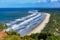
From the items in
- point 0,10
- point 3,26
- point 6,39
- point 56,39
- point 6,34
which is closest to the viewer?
point 6,39

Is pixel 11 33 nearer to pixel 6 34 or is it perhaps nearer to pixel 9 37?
pixel 6 34

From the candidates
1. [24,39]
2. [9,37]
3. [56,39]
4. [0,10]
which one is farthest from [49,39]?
[0,10]

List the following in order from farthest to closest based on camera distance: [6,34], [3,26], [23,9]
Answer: [23,9]
[3,26]
[6,34]

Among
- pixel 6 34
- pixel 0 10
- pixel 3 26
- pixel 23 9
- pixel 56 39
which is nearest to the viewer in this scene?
pixel 6 34

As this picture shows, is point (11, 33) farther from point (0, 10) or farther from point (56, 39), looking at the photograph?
point (0, 10)

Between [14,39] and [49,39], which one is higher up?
A: [14,39]

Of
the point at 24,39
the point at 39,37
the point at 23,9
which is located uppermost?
the point at 24,39

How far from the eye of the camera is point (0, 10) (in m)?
112

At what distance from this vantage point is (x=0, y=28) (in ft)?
40.7

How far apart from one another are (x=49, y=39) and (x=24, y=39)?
1830 mm

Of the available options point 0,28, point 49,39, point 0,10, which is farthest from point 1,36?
point 0,10

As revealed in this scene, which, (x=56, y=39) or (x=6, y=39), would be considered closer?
(x=6, y=39)

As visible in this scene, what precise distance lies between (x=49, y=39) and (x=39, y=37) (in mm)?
1319

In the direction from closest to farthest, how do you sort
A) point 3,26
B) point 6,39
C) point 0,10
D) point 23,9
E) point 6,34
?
point 6,39 → point 6,34 → point 3,26 → point 0,10 → point 23,9
